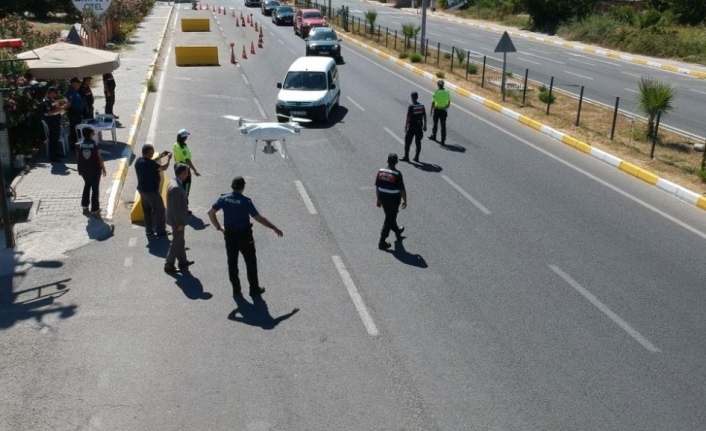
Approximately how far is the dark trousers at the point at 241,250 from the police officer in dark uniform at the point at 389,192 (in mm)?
2500

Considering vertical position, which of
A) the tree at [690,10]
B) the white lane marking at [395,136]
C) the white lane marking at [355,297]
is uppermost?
the tree at [690,10]

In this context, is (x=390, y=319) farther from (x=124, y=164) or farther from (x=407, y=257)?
(x=124, y=164)

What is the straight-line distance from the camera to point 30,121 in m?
16.5

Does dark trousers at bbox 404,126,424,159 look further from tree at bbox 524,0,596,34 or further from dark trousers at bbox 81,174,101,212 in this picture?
→ tree at bbox 524,0,596,34

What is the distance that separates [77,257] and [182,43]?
30.6 meters

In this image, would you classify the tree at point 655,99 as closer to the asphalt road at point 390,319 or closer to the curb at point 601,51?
the asphalt road at point 390,319

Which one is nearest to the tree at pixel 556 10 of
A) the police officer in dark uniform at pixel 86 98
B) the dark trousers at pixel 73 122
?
the police officer in dark uniform at pixel 86 98

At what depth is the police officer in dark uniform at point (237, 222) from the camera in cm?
895

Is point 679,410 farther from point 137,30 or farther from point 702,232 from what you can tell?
point 137,30

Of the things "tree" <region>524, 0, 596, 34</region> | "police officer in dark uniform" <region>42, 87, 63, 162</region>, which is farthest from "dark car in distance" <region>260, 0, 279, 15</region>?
"police officer in dark uniform" <region>42, 87, 63, 162</region>

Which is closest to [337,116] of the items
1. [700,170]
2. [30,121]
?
[30,121]

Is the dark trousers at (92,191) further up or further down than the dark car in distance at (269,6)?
further down

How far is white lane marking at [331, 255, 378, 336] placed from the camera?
8620mm

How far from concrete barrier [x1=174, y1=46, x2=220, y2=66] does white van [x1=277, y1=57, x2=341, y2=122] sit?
418 inches
